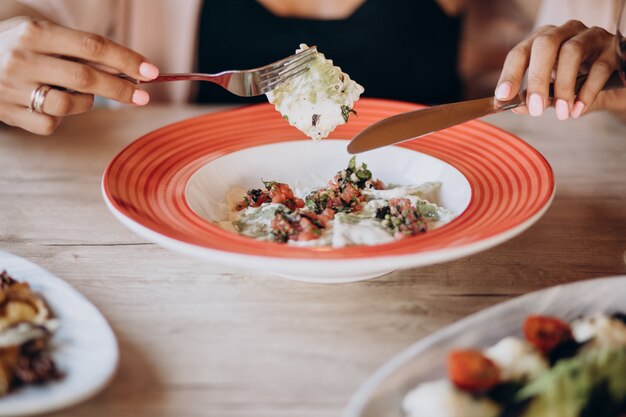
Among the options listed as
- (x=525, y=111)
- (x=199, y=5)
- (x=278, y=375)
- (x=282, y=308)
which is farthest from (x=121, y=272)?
(x=199, y=5)

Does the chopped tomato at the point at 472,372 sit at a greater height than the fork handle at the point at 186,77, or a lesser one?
lesser

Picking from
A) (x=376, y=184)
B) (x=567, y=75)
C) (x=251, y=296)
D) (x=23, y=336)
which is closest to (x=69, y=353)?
(x=23, y=336)

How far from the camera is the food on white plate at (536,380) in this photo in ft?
2.26

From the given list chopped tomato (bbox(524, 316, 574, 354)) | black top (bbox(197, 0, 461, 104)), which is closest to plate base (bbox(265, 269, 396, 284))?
chopped tomato (bbox(524, 316, 574, 354))

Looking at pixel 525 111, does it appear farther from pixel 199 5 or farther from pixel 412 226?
pixel 199 5

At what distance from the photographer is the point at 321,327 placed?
101 cm

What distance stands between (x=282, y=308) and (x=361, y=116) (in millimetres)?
697

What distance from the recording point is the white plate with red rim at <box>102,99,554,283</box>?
3.13 feet

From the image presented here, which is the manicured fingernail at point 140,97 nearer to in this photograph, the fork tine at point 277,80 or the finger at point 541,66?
the fork tine at point 277,80

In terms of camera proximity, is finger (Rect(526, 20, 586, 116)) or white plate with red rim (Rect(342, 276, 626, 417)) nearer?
white plate with red rim (Rect(342, 276, 626, 417))

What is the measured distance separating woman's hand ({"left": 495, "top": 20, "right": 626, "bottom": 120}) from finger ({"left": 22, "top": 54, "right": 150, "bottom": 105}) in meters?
0.80

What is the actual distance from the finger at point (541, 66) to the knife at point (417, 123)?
0.07 metres

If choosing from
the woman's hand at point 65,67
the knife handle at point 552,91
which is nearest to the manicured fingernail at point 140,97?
the woman's hand at point 65,67

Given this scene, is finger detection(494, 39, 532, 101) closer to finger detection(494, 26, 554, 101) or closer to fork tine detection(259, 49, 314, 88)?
finger detection(494, 26, 554, 101)
